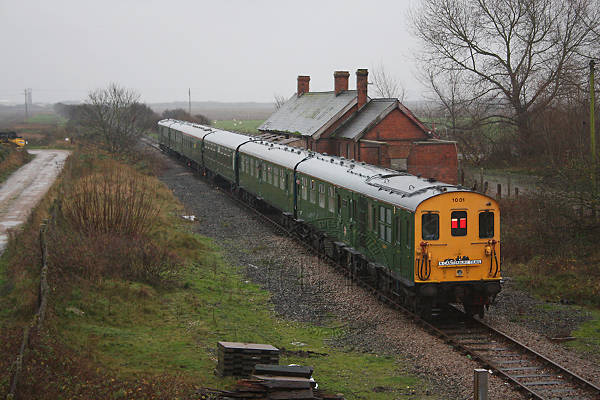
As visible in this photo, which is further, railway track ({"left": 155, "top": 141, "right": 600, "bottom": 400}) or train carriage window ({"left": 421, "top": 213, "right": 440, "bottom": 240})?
train carriage window ({"left": 421, "top": 213, "right": 440, "bottom": 240})

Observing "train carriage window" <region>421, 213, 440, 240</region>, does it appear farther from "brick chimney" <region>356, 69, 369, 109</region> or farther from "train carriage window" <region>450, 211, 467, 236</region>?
"brick chimney" <region>356, 69, 369, 109</region>

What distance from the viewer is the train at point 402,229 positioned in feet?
50.4

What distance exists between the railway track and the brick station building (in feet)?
70.8

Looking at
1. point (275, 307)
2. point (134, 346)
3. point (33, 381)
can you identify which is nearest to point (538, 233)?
point (275, 307)

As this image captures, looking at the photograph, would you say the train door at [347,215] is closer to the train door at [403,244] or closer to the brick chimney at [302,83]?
the train door at [403,244]

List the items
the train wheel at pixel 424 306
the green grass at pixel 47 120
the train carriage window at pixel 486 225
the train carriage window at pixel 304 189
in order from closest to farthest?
the train carriage window at pixel 486 225 → the train wheel at pixel 424 306 → the train carriage window at pixel 304 189 → the green grass at pixel 47 120

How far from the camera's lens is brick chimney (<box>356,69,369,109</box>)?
42.0 metres

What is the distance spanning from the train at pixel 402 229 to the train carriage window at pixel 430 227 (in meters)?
0.02

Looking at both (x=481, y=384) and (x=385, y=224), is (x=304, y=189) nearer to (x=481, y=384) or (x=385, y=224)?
(x=385, y=224)

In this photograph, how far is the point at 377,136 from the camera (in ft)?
129

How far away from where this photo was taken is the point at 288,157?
28.7 m

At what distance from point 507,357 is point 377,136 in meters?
26.6

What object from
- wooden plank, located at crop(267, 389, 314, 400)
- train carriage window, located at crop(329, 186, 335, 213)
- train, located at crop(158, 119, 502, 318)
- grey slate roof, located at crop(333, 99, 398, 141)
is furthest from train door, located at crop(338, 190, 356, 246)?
grey slate roof, located at crop(333, 99, 398, 141)

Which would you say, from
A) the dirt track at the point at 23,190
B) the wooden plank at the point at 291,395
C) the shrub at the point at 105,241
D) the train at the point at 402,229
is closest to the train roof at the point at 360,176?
the train at the point at 402,229
